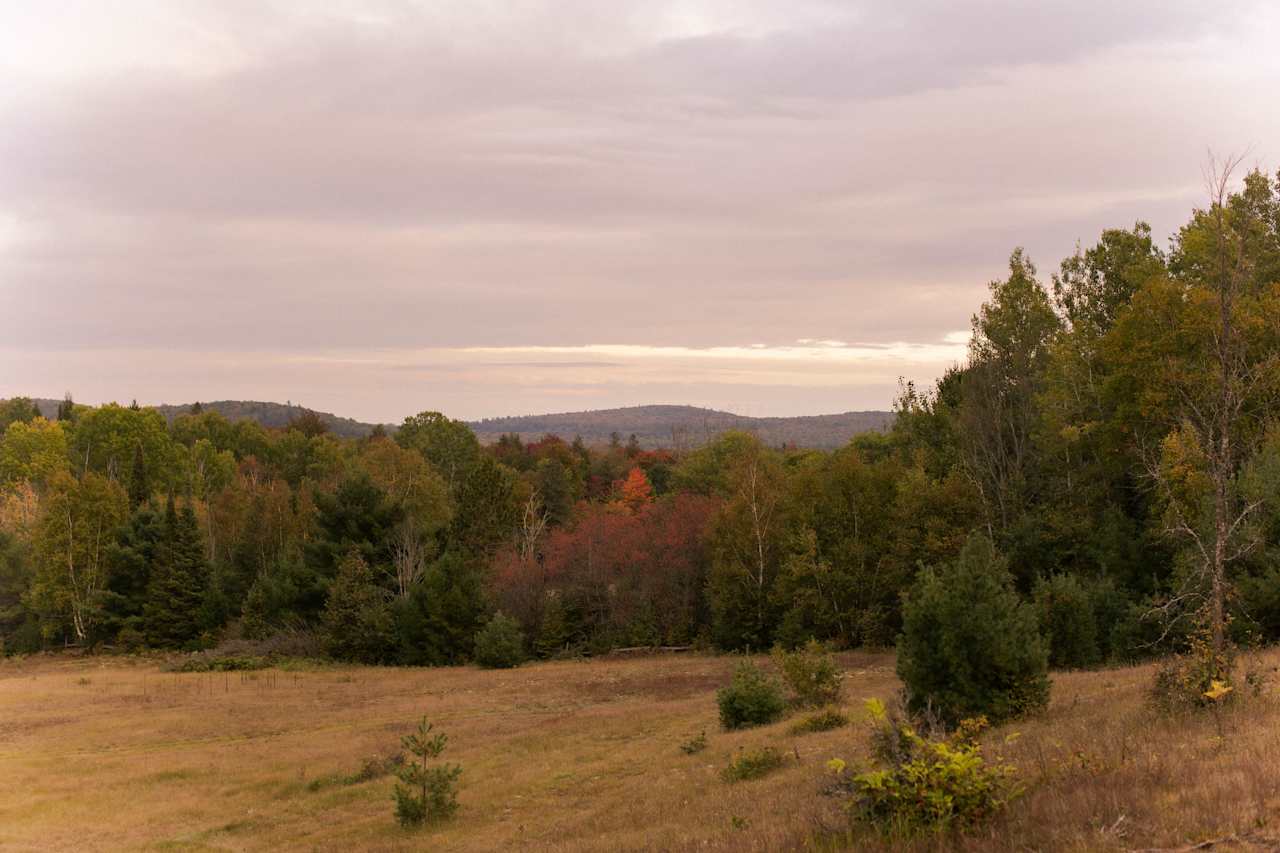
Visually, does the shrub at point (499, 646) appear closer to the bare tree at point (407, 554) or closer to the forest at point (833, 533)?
the forest at point (833, 533)

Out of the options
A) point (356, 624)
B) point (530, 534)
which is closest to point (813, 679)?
point (356, 624)

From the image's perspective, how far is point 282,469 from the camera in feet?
354

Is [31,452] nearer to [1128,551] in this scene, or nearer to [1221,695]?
[1128,551]

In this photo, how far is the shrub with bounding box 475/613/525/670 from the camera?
45.1 metres

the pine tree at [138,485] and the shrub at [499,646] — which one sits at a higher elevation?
the pine tree at [138,485]

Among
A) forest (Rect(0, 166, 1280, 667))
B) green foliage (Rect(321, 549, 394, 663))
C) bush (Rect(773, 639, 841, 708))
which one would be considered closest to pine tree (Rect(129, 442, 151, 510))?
forest (Rect(0, 166, 1280, 667))

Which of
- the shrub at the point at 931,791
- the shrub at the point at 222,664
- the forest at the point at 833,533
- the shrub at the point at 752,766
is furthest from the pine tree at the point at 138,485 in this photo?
the shrub at the point at 931,791

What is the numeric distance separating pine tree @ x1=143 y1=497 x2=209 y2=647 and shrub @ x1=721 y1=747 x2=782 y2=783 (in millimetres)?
49520

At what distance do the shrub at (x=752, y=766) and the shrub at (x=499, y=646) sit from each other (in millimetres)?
27879

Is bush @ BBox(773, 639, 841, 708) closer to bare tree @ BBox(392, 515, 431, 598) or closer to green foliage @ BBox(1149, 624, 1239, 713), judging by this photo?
green foliage @ BBox(1149, 624, 1239, 713)

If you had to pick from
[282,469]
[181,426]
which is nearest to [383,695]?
[282,469]

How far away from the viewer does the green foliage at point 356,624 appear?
49188 mm

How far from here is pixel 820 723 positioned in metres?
22.2

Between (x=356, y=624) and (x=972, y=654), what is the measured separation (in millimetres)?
38882
